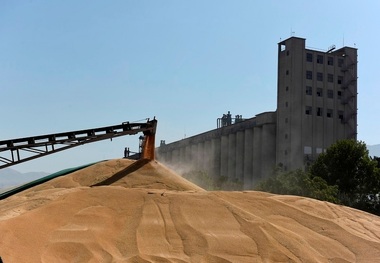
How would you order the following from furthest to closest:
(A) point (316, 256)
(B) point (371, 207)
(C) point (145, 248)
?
(B) point (371, 207) → (A) point (316, 256) → (C) point (145, 248)

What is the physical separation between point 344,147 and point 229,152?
2535 cm

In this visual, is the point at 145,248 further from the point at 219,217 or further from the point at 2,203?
the point at 2,203

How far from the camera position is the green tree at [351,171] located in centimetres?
3781

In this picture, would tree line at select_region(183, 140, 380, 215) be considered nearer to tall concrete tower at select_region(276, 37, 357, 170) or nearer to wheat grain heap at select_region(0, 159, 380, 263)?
tall concrete tower at select_region(276, 37, 357, 170)

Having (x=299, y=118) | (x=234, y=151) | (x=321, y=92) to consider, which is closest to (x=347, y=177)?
(x=299, y=118)

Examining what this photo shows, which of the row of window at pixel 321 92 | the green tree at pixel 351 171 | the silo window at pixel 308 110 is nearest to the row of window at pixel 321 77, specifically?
the row of window at pixel 321 92

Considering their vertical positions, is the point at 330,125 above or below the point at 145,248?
above

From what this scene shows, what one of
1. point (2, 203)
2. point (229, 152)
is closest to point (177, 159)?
point (229, 152)

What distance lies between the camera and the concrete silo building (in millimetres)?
54438

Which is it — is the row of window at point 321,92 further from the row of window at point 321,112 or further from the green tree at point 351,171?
the green tree at point 351,171

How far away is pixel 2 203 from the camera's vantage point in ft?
46.0

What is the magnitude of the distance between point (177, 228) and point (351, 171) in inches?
1209

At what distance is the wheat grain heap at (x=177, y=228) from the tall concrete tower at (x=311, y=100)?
4044 cm

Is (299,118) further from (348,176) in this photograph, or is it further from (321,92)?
(348,176)
